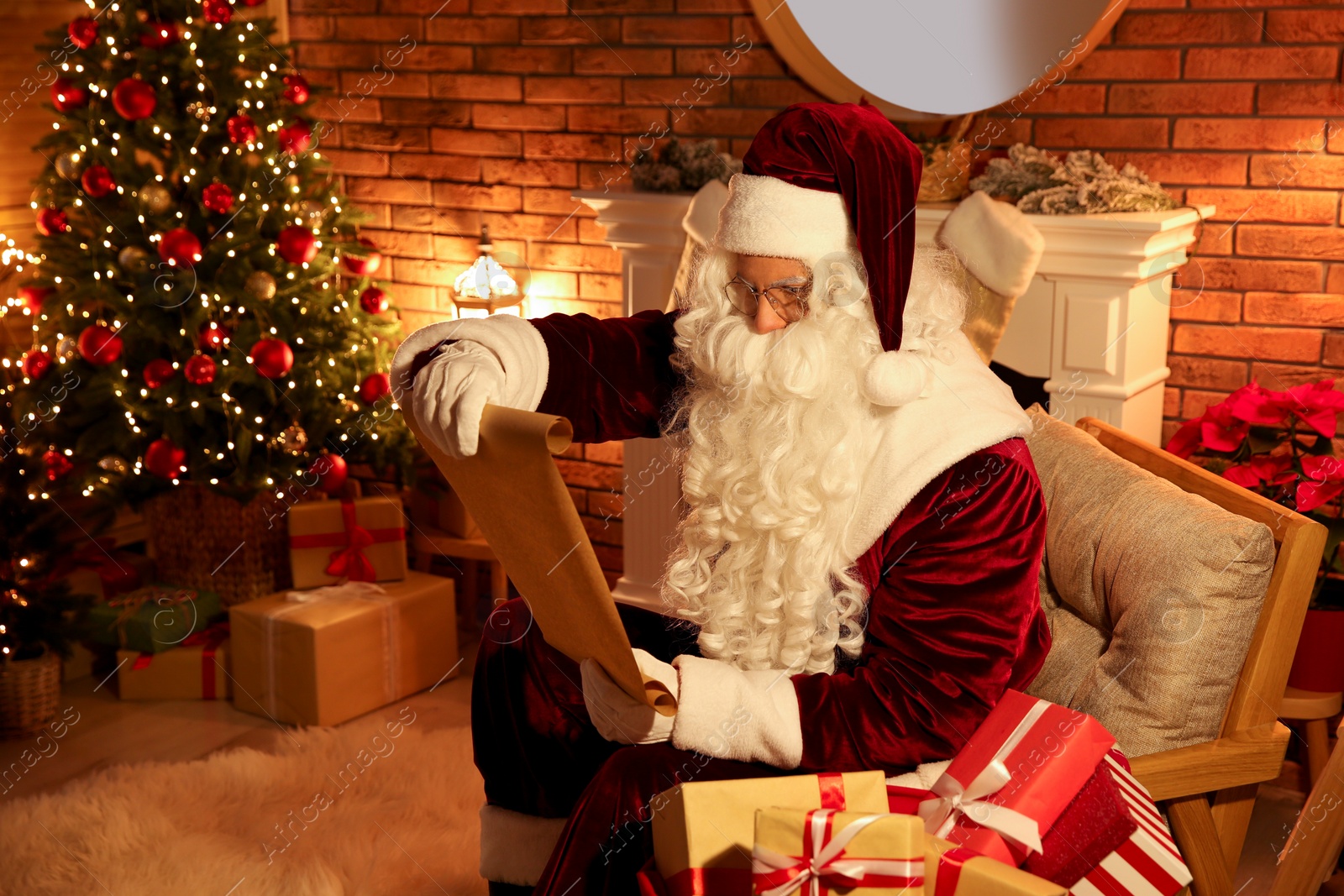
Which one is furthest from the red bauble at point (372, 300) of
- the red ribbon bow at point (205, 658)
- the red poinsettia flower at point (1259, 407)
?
the red poinsettia flower at point (1259, 407)

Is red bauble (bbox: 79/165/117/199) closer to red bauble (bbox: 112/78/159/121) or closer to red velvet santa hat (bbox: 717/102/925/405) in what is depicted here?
red bauble (bbox: 112/78/159/121)

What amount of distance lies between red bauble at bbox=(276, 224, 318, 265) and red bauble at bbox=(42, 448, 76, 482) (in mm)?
775

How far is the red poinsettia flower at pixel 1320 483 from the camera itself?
2236 millimetres

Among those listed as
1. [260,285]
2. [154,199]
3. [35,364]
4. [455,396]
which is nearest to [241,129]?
[154,199]

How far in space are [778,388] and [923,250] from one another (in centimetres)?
40

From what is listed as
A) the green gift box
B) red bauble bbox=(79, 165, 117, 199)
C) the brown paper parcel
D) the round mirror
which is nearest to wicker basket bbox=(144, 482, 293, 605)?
the green gift box

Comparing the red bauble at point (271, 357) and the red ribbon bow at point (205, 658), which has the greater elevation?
the red bauble at point (271, 357)

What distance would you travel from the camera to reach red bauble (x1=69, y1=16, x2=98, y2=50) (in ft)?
10.0

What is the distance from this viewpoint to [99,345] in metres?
3.06

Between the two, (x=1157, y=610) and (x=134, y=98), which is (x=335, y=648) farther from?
(x=1157, y=610)

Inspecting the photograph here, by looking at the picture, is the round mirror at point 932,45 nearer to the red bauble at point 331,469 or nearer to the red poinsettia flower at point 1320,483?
the red poinsettia flower at point 1320,483

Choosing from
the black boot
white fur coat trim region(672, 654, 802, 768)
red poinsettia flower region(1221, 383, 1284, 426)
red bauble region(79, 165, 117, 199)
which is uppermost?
red bauble region(79, 165, 117, 199)

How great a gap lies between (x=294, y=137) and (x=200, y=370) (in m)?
0.71

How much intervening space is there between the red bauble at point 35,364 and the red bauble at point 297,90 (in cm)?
96
